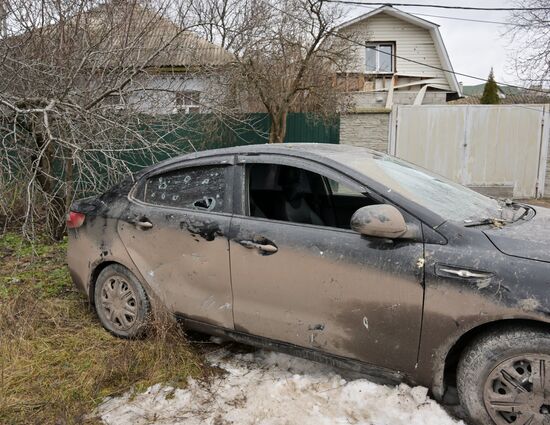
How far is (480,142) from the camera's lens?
428 inches

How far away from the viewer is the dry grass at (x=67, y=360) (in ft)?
8.81

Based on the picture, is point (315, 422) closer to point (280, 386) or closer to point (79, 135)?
point (280, 386)

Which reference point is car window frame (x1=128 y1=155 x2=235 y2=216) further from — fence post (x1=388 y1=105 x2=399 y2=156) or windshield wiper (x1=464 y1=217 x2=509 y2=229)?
fence post (x1=388 y1=105 x2=399 y2=156)

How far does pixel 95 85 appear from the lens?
648 cm

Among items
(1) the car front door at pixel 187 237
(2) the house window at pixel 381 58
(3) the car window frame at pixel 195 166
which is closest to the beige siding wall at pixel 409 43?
(2) the house window at pixel 381 58

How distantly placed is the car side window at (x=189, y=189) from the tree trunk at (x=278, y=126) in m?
8.64

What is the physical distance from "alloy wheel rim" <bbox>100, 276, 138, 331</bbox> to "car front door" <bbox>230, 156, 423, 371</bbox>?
3.03ft

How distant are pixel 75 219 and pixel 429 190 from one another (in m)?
2.72

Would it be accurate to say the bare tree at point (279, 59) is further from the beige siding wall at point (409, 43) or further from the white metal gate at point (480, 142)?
the beige siding wall at point (409, 43)

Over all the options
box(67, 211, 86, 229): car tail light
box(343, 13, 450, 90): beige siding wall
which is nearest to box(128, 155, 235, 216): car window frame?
box(67, 211, 86, 229): car tail light

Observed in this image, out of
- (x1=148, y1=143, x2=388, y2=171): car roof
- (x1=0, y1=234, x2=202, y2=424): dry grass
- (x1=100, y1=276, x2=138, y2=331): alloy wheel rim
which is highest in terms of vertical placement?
(x1=148, y1=143, x2=388, y2=171): car roof

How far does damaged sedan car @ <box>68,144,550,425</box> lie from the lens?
2.22m

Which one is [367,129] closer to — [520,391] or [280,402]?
[280,402]

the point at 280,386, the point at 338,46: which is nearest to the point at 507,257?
the point at 280,386
